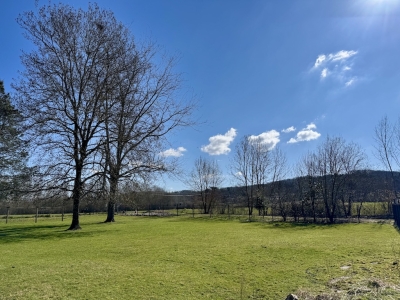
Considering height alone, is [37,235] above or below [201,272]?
below

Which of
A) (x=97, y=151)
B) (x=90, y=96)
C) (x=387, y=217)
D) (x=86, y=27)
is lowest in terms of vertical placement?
(x=387, y=217)

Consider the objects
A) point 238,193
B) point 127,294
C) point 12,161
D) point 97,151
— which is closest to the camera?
point 127,294

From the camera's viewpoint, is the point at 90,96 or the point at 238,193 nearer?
the point at 90,96

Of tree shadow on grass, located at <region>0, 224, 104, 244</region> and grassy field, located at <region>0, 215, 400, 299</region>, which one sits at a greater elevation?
grassy field, located at <region>0, 215, 400, 299</region>

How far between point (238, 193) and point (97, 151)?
2370 cm

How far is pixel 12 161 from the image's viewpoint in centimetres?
2336

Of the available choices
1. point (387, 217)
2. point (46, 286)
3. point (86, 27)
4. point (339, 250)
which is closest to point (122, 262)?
point (46, 286)

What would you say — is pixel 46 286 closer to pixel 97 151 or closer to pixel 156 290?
pixel 156 290

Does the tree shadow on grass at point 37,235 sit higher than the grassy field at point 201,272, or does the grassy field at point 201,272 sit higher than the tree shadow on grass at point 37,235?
the grassy field at point 201,272

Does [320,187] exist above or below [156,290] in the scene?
above

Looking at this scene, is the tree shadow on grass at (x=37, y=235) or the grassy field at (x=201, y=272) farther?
the tree shadow on grass at (x=37, y=235)

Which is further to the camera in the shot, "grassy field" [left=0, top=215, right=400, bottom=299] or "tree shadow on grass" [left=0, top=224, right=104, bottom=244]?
"tree shadow on grass" [left=0, top=224, right=104, bottom=244]

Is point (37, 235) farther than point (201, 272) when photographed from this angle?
Yes

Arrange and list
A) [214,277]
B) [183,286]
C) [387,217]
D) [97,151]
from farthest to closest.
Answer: [387,217], [97,151], [214,277], [183,286]
